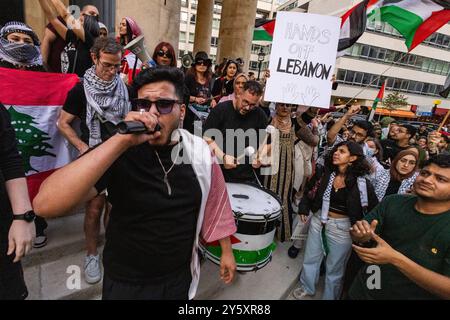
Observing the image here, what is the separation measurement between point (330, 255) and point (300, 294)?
663mm

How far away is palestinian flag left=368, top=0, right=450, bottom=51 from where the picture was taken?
13.8ft

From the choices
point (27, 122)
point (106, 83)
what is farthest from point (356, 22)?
point (27, 122)

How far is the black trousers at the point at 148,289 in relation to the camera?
56.8 inches

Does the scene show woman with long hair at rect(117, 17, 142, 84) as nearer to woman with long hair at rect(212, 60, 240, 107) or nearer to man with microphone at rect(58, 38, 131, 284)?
man with microphone at rect(58, 38, 131, 284)

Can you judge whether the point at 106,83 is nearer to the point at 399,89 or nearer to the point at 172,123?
the point at 172,123

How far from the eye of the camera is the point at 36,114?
2441mm

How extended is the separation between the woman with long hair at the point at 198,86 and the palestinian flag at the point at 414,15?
3.07 m

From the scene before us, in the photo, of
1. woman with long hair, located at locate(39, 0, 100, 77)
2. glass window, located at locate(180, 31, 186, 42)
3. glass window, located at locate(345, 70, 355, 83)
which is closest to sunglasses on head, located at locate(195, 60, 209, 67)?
woman with long hair, located at locate(39, 0, 100, 77)

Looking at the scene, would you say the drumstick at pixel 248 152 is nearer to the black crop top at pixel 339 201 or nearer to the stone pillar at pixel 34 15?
the black crop top at pixel 339 201

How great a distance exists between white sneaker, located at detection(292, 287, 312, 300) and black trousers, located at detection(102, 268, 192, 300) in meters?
2.09

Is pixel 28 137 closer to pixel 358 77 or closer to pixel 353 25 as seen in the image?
pixel 353 25

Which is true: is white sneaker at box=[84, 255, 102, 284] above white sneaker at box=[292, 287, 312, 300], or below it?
above

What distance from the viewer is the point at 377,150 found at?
436cm

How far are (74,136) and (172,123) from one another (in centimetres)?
146
